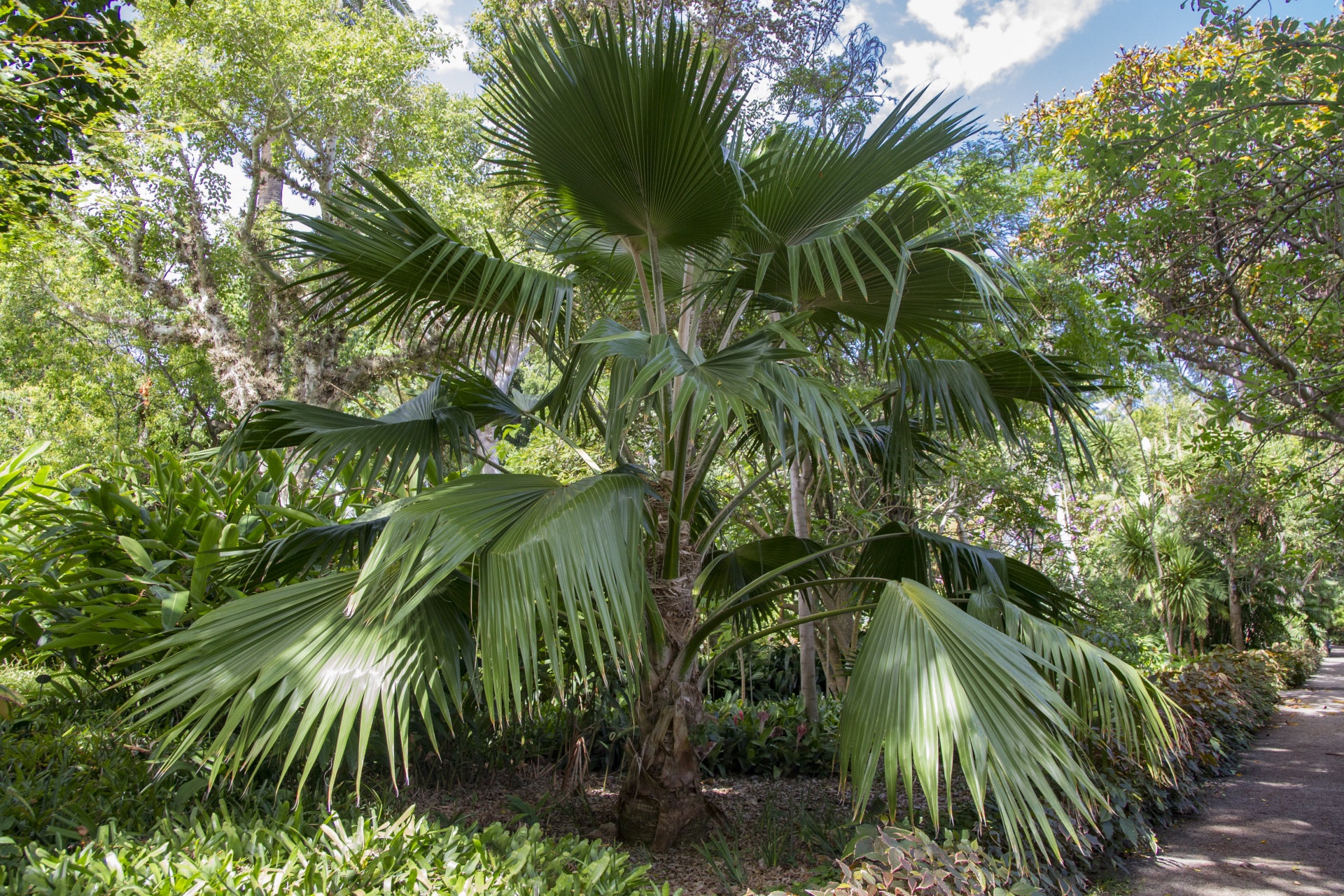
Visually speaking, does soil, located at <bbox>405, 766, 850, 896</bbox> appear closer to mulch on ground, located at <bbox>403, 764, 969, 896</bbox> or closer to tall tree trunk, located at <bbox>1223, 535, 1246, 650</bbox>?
mulch on ground, located at <bbox>403, 764, 969, 896</bbox>

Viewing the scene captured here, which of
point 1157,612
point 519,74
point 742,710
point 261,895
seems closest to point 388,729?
point 261,895

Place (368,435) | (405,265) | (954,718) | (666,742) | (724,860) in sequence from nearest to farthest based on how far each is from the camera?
1. (954,718)
2. (405,265)
3. (368,435)
4. (724,860)
5. (666,742)

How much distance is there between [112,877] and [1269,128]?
6.02 metres

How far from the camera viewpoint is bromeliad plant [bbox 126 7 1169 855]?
2.32 metres

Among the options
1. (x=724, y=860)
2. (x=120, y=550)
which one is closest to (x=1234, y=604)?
(x=724, y=860)

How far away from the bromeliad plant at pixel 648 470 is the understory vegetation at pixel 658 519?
0.8 inches

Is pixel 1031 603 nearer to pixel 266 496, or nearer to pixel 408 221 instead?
pixel 408 221

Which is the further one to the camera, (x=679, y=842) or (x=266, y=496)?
(x=266, y=496)

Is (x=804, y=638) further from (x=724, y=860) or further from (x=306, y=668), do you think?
(x=306, y=668)

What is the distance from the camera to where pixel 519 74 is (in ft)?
9.82

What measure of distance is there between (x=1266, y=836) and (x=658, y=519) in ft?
14.4

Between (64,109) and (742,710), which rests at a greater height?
(64,109)

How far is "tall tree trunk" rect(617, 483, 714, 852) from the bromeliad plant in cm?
1

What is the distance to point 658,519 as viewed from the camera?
369 cm
